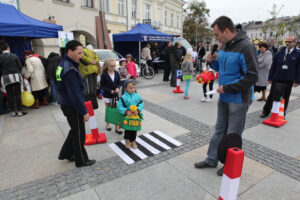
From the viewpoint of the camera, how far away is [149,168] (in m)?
3.08

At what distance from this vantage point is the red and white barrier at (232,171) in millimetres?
1494

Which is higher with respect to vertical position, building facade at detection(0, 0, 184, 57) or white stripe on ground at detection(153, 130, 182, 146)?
building facade at detection(0, 0, 184, 57)

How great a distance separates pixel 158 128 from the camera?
15.3 feet

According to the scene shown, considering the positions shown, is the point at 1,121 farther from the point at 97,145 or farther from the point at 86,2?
the point at 86,2

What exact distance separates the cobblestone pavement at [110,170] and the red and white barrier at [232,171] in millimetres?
1643

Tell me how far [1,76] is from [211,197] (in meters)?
6.13

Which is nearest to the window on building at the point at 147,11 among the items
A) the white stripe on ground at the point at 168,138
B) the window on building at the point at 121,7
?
the window on building at the point at 121,7

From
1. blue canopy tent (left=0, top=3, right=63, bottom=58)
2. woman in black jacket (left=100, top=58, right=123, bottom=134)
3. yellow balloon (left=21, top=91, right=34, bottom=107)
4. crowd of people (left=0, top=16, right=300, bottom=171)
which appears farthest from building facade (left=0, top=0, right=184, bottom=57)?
woman in black jacket (left=100, top=58, right=123, bottom=134)

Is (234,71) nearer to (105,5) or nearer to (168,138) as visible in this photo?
(168,138)

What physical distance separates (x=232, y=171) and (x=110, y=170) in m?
2.00

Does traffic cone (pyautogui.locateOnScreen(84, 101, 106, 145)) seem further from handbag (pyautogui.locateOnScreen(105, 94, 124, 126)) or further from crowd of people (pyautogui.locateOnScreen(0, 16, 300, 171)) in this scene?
crowd of people (pyautogui.locateOnScreen(0, 16, 300, 171))

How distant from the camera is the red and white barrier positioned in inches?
58.8

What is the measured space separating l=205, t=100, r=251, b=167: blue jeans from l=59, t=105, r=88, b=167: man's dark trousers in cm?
193

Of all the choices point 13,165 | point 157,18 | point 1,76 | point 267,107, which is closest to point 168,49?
point 267,107
